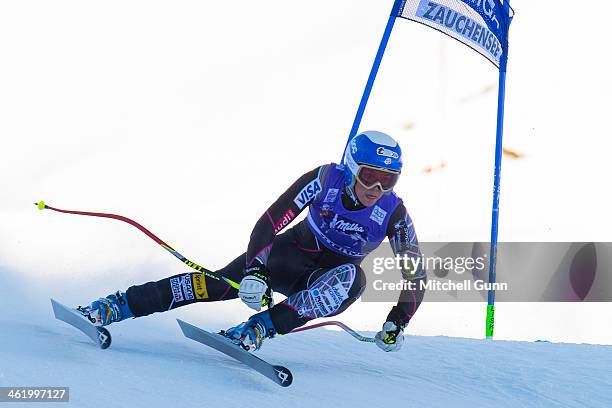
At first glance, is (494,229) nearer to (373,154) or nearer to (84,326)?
(373,154)

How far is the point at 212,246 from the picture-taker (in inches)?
377

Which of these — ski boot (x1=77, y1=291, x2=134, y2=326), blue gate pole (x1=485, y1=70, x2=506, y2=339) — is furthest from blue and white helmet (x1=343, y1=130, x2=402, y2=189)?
blue gate pole (x1=485, y1=70, x2=506, y2=339)

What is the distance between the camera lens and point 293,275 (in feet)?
13.9

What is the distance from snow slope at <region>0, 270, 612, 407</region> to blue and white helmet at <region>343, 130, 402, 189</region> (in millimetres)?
1134

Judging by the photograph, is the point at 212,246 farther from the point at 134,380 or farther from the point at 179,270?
the point at 134,380

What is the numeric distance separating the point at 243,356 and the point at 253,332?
198mm

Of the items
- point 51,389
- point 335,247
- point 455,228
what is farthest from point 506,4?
point 455,228

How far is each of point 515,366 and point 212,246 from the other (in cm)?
572

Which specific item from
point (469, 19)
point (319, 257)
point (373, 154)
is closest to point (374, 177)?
point (373, 154)

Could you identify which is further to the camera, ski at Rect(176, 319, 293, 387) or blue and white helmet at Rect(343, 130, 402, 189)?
blue and white helmet at Rect(343, 130, 402, 189)

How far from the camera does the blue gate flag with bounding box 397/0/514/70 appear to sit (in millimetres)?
6312

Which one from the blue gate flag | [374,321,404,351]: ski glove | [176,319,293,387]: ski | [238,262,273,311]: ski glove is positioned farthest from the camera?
the blue gate flag

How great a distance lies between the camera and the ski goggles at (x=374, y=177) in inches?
156

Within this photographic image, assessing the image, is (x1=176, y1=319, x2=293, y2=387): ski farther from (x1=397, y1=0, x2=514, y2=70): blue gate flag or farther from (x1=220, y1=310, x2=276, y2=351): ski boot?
(x1=397, y1=0, x2=514, y2=70): blue gate flag
